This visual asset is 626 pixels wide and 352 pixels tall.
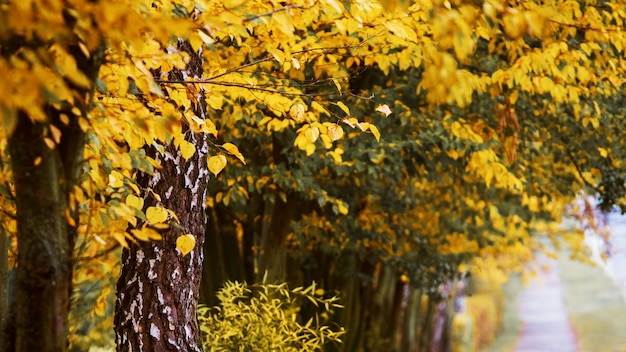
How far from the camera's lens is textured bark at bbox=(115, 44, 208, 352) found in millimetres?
5746

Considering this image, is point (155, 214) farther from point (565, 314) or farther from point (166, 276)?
point (565, 314)

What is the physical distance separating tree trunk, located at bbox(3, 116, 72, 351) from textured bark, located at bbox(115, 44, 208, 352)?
1.78 meters

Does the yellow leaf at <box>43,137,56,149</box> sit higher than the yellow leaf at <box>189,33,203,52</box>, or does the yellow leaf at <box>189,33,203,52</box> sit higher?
the yellow leaf at <box>189,33,203,52</box>

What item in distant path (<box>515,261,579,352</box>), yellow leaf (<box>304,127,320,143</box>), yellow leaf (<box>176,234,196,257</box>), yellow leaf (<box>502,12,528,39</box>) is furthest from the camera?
distant path (<box>515,261,579,352</box>)

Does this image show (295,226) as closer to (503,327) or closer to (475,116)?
(475,116)

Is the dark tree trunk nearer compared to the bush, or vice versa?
the dark tree trunk

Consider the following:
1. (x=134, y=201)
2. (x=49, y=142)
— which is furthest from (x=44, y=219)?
(x=134, y=201)

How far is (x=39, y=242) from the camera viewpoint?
12.6 feet

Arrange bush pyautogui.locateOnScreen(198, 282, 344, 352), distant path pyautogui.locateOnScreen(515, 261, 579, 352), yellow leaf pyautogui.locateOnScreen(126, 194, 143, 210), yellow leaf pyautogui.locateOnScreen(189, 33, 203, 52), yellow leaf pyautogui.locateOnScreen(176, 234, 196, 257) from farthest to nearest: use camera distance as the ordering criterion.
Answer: distant path pyautogui.locateOnScreen(515, 261, 579, 352), bush pyautogui.locateOnScreen(198, 282, 344, 352), yellow leaf pyautogui.locateOnScreen(176, 234, 196, 257), yellow leaf pyautogui.locateOnScreen(126, 194, 143, 210), yellow leaf pyautogui.locateOnScreen(189, 33, 203, 52)

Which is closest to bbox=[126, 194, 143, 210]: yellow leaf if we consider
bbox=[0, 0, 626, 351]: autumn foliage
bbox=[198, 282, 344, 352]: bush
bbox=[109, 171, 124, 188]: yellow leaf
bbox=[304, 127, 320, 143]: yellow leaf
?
bbox=[0, 0, 626, 351]: autumn foliage

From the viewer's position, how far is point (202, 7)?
14.0 ft

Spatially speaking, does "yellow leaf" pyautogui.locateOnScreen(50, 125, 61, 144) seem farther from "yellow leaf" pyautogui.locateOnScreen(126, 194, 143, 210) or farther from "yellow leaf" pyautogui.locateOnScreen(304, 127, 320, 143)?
"yellow leaf" pyautogui.locateOnScreen(304, 127, 320, 143)

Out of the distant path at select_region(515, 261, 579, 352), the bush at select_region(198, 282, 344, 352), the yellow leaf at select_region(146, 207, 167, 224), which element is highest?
the distant path at select_region(515, 261, 579, 352)

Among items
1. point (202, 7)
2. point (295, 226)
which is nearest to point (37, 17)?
point (202, 7)
